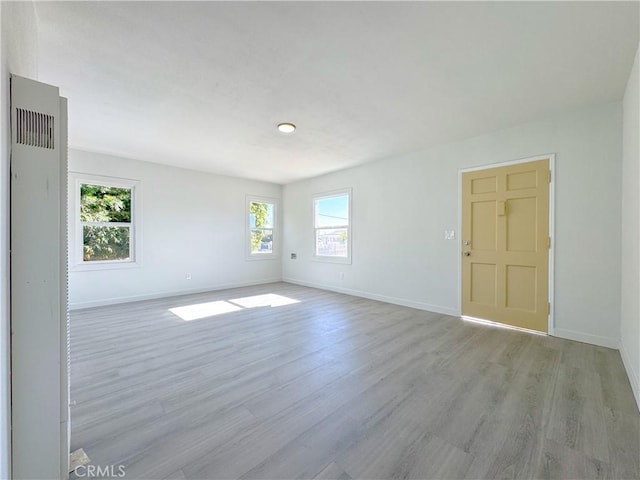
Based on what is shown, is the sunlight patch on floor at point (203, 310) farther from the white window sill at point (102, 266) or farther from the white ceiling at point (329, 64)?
the white ceiling at point (329, 64)

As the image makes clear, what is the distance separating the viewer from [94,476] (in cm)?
132

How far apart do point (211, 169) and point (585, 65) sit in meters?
5.48

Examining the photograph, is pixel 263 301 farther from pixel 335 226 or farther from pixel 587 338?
pixel 587 338

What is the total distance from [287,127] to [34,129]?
251cm

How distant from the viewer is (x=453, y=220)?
4.01 m

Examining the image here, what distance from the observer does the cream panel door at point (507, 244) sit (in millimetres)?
3271

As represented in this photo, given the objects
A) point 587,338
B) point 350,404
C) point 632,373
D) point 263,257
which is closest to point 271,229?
point 263,257

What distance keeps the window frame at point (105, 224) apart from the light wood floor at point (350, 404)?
5.05 feet

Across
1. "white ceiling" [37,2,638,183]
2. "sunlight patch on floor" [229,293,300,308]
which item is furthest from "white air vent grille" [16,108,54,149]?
"sunlight patch on floor" [229,293,300,308]

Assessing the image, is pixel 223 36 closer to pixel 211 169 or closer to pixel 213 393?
pixel 213 393

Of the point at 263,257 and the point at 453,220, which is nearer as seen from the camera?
the point at 453,220

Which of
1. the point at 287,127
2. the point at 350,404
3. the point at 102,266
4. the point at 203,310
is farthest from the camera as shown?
the point at 102,266

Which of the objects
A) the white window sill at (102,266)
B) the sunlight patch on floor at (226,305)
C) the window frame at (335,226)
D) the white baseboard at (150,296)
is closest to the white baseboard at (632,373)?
the window frame at (335,226)

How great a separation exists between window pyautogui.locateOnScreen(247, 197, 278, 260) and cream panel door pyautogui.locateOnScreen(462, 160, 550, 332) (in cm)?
448
